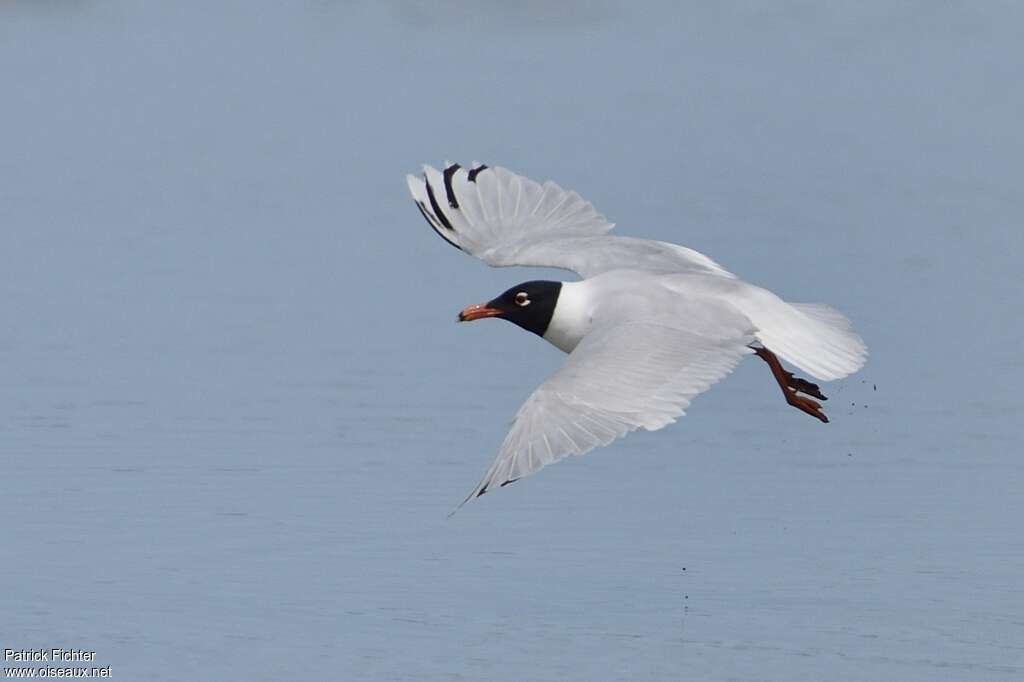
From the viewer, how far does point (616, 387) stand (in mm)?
Answer: 7191

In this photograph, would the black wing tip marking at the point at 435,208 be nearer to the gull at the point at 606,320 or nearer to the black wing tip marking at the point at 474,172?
the gull at the point at 606,320

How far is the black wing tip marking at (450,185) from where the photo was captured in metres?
9.97

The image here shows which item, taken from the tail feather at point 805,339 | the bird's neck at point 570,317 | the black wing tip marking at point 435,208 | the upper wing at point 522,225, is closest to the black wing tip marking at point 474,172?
the upper wing at point 522,225

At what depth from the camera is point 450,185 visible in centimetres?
1009

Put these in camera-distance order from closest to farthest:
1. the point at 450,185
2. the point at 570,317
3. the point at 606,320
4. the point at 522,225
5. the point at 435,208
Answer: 1. the point at 606,320
2. the point at 570,317
3. the point at 522,225
4. the point at 435,208
5. the point at 450,185

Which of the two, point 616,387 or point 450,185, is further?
point 450,185

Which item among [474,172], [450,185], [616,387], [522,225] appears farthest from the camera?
[474,172]

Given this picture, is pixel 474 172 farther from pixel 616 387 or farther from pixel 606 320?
pixel 616 387

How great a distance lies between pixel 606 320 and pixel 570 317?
0.38 meters

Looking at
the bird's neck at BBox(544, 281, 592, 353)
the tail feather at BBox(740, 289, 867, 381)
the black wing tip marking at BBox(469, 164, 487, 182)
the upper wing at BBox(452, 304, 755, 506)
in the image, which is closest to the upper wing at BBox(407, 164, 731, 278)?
the black wing tip marking at BBox(469, 164, 487, 182)

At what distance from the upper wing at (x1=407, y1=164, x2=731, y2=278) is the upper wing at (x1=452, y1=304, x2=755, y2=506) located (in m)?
1.01

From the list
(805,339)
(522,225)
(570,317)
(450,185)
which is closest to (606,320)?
(570,317)

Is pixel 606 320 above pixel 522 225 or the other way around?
above

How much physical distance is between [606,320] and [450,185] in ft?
7.39
